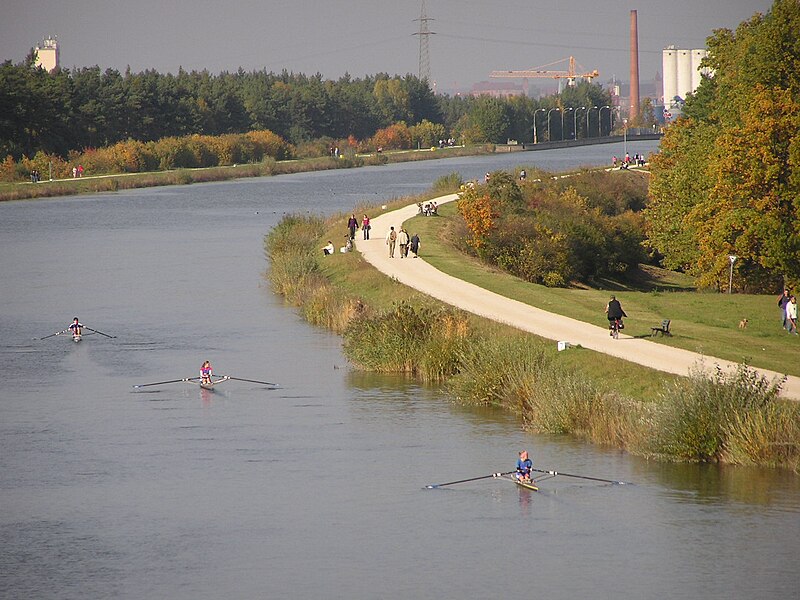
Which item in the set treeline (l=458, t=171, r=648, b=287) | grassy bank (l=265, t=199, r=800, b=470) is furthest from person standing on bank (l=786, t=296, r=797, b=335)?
treeline (l=458, t=171, r=648, b=287)

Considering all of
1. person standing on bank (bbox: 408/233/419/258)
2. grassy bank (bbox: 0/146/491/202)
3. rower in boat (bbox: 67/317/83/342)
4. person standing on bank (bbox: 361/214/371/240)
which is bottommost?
rower in boat (bbox: 67/317/83/342)

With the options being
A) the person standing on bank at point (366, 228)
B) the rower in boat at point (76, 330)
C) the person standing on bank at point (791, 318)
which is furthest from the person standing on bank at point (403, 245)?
the person standing on bank at point (791, 318)

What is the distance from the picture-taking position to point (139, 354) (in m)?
48.2

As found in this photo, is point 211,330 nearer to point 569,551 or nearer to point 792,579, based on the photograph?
point 569,551

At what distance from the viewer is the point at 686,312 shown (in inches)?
2050

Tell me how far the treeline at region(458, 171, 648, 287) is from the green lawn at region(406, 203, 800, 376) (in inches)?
87.5

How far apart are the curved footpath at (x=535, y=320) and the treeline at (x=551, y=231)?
3.76m

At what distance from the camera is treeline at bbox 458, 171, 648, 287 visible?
66750 millimetres

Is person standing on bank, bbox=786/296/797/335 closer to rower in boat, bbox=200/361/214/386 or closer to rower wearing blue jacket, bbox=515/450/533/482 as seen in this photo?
rower wearing blue jacket, bbox=515/450/533/482

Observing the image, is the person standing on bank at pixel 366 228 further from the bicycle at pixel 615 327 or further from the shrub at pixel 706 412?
the shrub at pixel 706 412

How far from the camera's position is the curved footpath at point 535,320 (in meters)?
37.8

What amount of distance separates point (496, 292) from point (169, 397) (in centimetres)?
1634

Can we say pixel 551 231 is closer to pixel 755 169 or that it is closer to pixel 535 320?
pixel 755 169

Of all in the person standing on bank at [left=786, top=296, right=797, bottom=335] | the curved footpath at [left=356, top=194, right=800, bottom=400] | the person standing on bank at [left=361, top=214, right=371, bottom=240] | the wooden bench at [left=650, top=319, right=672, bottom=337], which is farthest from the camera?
the person standing on bank at [left=361, top=214, right=371, bottom=240]
